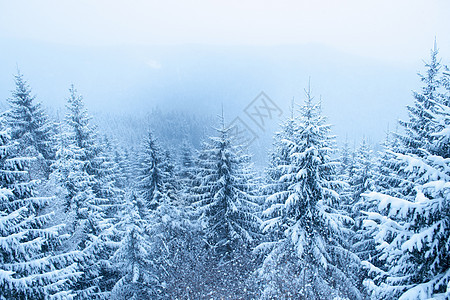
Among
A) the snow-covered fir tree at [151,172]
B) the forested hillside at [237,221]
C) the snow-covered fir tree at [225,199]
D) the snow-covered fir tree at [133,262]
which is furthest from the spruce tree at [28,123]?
the snow-covered fir tree at [225,199]

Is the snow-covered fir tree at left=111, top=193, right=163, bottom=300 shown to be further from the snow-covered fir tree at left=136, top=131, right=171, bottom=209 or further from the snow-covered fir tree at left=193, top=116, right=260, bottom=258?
the snow-covered fir tree at left=136, top=131, right=171, bottom=209

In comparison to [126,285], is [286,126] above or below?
above

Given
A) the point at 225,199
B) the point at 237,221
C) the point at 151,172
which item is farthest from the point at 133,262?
the point at 151,172

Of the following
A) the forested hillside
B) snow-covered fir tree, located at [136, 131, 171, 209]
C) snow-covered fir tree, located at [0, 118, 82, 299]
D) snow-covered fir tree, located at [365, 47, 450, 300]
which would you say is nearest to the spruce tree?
the forested hillside

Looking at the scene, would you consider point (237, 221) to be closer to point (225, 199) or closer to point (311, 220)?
point (225, 199)

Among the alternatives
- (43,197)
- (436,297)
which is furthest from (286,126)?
(43,197)

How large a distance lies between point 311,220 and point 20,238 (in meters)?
10.8

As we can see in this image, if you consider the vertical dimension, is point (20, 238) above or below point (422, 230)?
below

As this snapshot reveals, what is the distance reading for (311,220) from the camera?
37.8ft

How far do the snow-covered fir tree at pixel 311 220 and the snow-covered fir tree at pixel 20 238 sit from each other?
7922 millimetres

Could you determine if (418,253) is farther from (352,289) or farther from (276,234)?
(276,234)

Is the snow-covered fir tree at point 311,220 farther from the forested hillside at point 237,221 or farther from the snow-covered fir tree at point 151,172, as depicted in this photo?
the snow-covered fir tree at point 151,172

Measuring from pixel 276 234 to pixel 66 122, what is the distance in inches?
614

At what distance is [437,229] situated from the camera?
5188 mm
